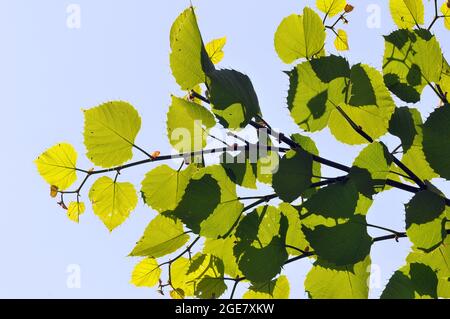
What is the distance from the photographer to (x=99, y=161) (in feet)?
2.84

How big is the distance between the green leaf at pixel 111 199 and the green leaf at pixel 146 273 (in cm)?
A: 10

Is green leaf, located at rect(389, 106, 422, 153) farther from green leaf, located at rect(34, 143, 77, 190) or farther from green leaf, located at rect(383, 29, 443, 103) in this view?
green leaf, located at rect(34, 143, 77, 190)

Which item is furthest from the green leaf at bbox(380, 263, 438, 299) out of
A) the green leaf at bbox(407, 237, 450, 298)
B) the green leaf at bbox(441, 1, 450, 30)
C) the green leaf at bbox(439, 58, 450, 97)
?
the green leaf at bbox(441, 1, 450, 30)

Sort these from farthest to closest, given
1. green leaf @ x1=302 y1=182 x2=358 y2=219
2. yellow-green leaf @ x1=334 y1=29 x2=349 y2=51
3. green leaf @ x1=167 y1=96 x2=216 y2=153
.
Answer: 1. yellow-green leaf @ x1=334 y1=29 x2=349 y2=51
2. green leaf @ x1=167 y1=96 x2=216 y2=153
3. green leaf @ x1=302 y1=182 x2=358 y2=219

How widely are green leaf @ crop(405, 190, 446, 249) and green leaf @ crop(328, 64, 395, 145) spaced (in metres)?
0.11

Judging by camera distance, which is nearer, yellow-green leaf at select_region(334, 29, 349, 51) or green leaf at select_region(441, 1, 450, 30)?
green leaf at select_region(441, 1, 450, 30)

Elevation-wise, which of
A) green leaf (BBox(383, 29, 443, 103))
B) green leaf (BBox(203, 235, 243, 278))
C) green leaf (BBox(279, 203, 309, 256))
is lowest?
green leaf (BBox(203, 235, 243, 278))

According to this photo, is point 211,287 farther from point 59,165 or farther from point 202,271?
point 59,165

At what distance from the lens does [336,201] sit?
66 cm

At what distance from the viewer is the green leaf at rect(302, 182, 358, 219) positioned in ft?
2.17

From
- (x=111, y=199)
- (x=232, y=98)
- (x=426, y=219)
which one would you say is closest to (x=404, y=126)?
(x=426, y=219)

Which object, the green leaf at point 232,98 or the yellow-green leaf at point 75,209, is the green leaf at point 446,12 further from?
the yellow-green leaf at point 75,209

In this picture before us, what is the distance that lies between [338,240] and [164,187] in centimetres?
28

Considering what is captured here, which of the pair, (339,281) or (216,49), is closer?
(339,281)
